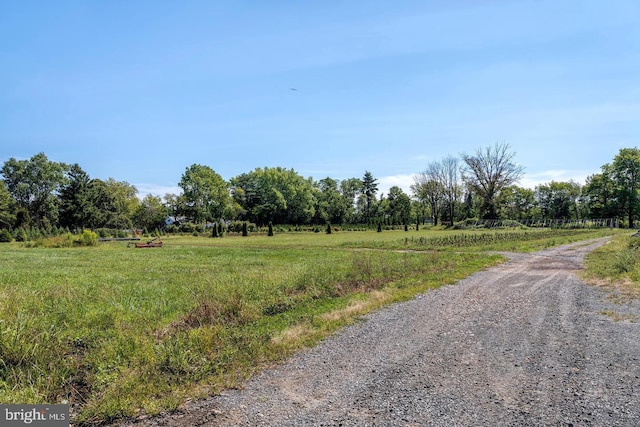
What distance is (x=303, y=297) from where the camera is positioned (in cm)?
912

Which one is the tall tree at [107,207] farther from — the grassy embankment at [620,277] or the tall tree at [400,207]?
the grassy embankment at [620,277]

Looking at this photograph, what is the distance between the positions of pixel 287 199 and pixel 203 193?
18.7m

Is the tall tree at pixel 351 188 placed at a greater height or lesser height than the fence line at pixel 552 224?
greater

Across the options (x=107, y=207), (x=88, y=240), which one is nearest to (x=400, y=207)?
(x=107, y=207)

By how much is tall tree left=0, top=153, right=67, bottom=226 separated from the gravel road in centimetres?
7899

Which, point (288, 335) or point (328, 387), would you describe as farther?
point (288, 335)

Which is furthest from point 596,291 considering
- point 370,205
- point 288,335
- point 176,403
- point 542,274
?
point 370,205

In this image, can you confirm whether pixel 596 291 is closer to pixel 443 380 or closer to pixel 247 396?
pixel 443 380

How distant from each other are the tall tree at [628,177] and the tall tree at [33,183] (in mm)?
100836

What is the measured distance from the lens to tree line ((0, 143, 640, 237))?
66.1 m

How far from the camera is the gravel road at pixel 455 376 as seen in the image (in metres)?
3.76

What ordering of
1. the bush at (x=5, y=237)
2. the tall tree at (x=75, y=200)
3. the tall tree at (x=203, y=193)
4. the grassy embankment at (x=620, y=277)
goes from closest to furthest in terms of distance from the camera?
the grassy embankment at (x=620, y=277) < the bush at (x=5, y=237) < the tall tree at (x=75, y=200) < the tall tree at (x=203, y=193)

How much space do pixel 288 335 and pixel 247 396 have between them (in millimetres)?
2117

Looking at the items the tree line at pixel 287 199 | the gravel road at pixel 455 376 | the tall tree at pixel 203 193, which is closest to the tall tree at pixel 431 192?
the tree line at pixel 287 199
